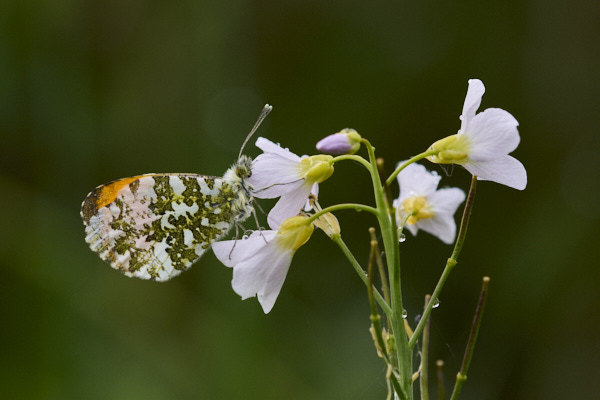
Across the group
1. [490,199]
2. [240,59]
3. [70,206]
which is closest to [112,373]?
[70,206]

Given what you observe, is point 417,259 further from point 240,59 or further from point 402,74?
point 240,59

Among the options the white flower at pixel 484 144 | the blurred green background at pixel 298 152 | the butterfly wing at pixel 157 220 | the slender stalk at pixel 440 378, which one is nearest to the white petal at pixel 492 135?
the white flower at pixel 484 144

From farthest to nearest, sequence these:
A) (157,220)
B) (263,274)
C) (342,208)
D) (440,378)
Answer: (157,220)
(263,274)
(342,208)
(440,378)

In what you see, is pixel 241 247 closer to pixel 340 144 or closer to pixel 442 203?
pixel 340 144

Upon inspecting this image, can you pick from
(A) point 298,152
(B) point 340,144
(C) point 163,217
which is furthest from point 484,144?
(A) point 298,152

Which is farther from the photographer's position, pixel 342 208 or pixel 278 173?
pixel 278 173

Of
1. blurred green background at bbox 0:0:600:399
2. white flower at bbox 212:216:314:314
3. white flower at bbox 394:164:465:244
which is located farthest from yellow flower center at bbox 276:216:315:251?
blurred green background at bbox 0:0:600:399
